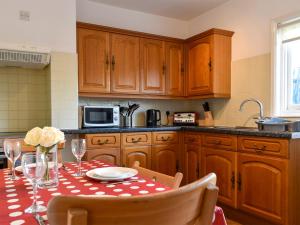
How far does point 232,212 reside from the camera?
8.52ft

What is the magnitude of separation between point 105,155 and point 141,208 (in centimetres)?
233

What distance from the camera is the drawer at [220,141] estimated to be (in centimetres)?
251

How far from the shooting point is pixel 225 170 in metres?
2.60

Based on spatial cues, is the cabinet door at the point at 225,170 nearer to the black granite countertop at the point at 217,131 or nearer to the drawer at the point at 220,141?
the drawer at the point at 220,141

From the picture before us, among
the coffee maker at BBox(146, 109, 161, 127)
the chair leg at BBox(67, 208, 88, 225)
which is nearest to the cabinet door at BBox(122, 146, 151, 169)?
the coffee maker at BBox(146, 109, 161, 127)

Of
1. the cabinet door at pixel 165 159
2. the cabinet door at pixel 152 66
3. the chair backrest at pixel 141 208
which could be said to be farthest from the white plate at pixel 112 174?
the cabinet door at pixel 152 66

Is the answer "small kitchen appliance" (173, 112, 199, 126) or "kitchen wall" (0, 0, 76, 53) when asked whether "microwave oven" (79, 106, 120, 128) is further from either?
"small kitchen appliance" (173, 112, 199, 126)

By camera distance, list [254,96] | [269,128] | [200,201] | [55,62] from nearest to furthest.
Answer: [200,201] → [269,128] → [55,62] → [254,96]

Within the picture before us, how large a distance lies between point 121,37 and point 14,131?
1.63 metres

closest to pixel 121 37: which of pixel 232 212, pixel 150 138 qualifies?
pixel 150 138

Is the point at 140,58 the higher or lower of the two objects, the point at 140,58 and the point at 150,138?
the higher

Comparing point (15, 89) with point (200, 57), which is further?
point (200, 57)

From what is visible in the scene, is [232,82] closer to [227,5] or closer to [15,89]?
[227,5]

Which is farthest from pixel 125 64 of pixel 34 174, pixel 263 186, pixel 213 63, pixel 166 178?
pixel 34 174
